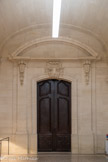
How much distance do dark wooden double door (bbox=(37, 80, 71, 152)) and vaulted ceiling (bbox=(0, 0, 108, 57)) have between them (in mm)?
1675

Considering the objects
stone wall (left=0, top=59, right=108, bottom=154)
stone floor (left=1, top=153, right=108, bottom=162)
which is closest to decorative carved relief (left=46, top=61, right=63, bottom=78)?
stone wall (left=0, top=59, right=108, bottom=154)

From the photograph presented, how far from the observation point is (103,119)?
34.8 ft

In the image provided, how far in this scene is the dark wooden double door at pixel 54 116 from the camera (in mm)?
10758

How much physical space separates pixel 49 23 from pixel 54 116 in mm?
3364

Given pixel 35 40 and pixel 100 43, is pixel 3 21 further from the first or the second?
pixel 100 43

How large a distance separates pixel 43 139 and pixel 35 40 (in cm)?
358

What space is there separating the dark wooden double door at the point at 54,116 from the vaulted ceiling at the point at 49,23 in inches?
66.0

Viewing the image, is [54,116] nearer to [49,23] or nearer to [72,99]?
[72,99]

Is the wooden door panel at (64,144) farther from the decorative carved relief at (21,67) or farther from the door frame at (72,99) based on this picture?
the decorative carved relief at (21,67)

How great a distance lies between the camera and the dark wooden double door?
1076 centimetres

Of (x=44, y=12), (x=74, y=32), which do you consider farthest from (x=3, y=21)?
(x=74, y=32)

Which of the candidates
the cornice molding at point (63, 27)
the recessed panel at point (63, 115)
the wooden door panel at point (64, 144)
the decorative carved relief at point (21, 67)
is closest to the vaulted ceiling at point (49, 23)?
the cornice molding at point (63, 27)

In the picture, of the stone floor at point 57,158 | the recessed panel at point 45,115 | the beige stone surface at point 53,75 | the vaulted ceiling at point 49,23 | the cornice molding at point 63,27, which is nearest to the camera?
the vaulted ceiling at point 49,23

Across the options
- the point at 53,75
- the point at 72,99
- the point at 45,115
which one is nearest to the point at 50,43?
the point at 53,75
